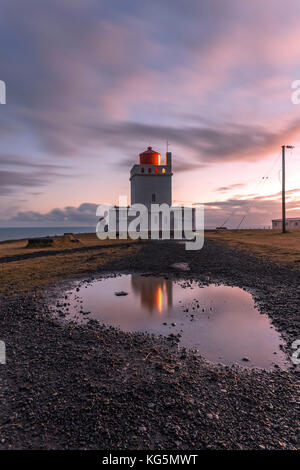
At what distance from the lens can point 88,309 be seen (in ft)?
31.3

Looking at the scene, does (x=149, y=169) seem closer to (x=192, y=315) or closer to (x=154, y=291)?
(x=154, y=291)

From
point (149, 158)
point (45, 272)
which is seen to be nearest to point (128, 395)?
point (45, 272)

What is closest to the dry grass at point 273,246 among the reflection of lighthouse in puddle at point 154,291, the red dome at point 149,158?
the reflection of lighthouse in puddle at point 154,291

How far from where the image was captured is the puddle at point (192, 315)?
6.40 m

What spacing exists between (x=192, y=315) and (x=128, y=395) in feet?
16.0

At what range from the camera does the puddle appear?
6.40m

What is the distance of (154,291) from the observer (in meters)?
12.1

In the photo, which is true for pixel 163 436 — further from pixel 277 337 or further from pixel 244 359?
pixel 277 337

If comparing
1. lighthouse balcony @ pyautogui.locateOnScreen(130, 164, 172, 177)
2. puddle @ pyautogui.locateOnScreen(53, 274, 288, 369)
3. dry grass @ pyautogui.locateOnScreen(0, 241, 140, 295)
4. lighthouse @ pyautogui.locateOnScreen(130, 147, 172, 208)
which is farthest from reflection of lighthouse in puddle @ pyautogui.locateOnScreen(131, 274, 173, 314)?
lighthouse balcony @ pyautogui.locateOnScreen(130, 164, 172, 177)

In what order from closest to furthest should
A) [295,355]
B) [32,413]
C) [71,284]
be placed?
[32,413] → [295,355] → [71,284]

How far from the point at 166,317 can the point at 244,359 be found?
11.2ft

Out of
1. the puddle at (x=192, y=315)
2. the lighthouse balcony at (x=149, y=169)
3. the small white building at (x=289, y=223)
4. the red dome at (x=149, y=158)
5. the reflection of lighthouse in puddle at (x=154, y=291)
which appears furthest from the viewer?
the small white building at (x=289, y=223)

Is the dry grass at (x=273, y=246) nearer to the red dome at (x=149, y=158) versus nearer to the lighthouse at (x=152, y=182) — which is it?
the lighthouse at (x=152, y=182)

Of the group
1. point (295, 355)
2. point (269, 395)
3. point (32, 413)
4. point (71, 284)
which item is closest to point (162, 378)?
point (269, 395)
